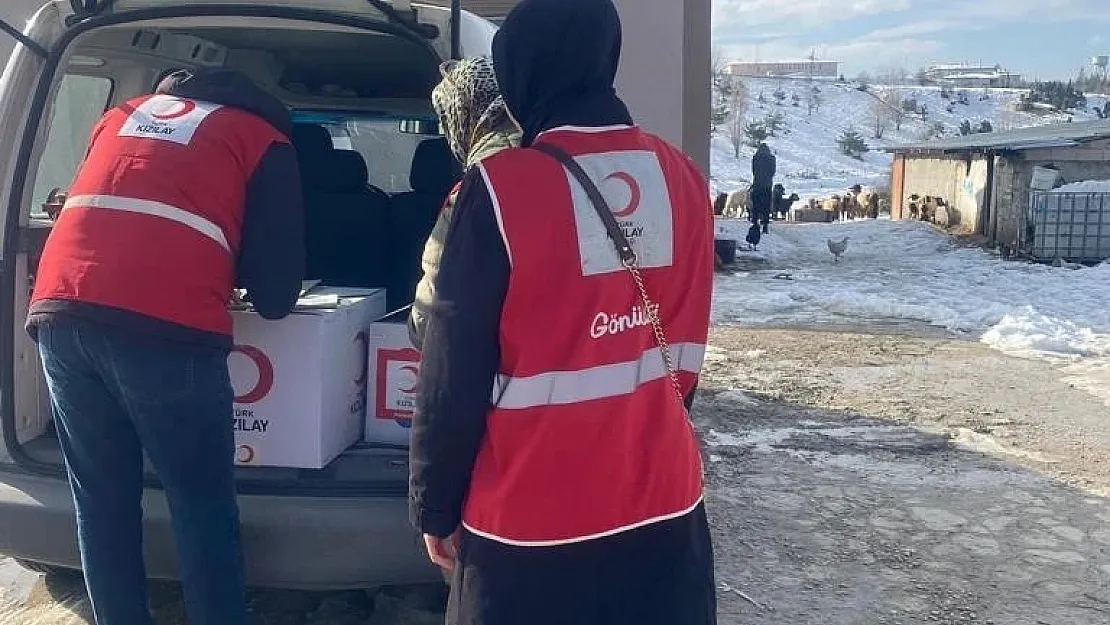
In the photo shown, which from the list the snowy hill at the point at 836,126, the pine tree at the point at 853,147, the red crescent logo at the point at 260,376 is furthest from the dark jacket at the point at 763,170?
the pine tree at the point at 853,147

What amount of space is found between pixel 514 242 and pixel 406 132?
13.8 ft

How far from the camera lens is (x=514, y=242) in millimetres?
1904

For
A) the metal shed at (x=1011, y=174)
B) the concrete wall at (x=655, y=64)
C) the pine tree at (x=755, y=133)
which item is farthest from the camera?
the pine tree at (x=755, y=133)

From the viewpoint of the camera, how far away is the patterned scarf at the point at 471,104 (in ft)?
7.58

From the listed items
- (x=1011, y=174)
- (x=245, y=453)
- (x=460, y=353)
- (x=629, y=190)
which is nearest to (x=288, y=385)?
(x=245, y=453)

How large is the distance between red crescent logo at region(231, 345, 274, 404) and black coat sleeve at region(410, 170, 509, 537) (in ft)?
4.54

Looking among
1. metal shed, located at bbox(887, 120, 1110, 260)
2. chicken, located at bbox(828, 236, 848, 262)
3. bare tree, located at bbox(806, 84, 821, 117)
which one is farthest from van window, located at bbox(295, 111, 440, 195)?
bare tree, located at bbox(806, 84, 821, 117)

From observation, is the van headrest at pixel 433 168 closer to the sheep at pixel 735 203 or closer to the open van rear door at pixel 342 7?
the open van rear door at pixel 342 7

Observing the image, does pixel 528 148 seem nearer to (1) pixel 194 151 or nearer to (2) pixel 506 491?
(2) pixel 506 491

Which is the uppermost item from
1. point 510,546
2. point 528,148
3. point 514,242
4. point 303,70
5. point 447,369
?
point 303,70

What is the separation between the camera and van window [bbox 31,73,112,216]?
463 cm

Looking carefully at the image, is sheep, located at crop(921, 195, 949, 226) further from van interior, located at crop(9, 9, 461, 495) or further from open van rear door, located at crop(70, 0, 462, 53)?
open van rear door, located at crop(70, 0, 462, 53)

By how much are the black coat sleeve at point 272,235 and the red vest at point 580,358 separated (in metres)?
1.09

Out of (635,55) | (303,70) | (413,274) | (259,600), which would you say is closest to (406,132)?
(303,70)
